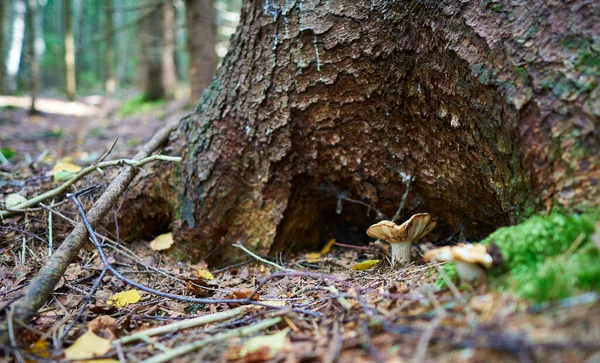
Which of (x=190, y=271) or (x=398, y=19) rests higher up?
(x=398, y=19)

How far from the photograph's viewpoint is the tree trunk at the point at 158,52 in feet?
30.1

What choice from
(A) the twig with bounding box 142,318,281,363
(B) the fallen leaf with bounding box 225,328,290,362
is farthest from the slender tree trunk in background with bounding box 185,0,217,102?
(B) the fallen leaf with bounding box 225,328,290,362

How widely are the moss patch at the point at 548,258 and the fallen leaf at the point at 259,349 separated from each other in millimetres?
735

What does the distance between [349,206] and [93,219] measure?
1.99 m

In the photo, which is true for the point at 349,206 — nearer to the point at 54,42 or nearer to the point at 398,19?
the point at 398,19

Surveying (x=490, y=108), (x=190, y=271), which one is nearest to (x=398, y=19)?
(x=490, y=108)

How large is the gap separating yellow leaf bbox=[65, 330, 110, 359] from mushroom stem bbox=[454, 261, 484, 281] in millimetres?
1498

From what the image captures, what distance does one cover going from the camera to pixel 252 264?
118 inches

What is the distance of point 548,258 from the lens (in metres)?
1.36

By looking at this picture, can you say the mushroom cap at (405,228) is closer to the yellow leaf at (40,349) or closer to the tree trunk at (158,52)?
the yellow leaf at (40,349)

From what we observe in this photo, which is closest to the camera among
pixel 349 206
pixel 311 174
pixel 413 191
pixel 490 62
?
pixel 490 62

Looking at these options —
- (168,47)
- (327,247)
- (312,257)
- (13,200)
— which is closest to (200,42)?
(13,200)

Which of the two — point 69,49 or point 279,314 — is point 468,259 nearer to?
point 279,314

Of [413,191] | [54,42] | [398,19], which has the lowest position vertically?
[413,191]
